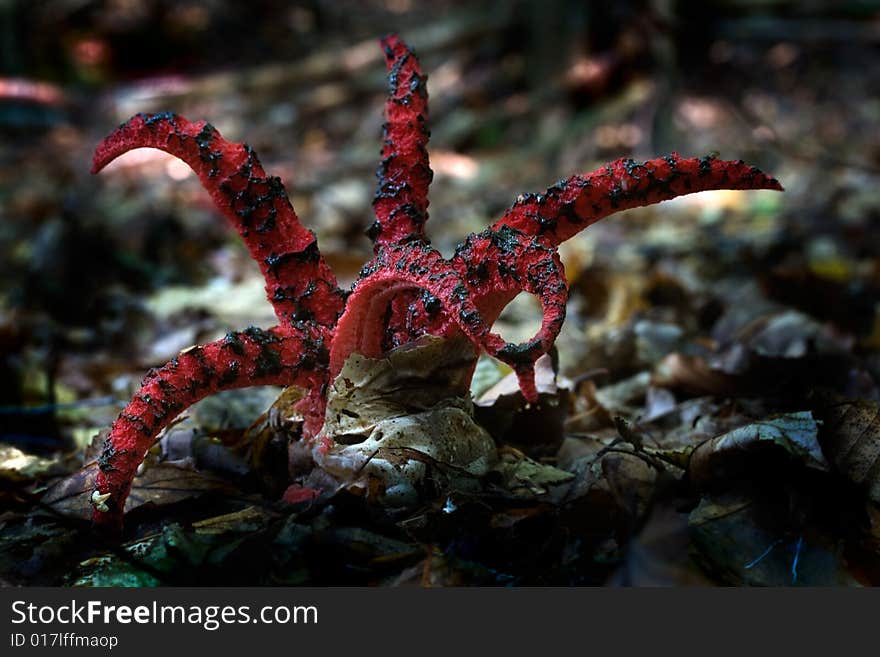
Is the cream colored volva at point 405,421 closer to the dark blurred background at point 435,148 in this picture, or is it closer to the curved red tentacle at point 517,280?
the curved red tentacle at point 517,280

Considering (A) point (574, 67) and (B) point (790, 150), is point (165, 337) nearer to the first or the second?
(A) point (574, 67)

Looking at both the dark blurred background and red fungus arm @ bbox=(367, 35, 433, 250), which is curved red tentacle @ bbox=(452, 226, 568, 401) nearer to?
red fungus arm @ bbox=(367, 35, 433, 250)

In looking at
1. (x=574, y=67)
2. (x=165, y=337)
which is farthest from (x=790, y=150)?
(x=165, y=337)

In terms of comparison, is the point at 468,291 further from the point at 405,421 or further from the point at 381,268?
the point at 405,421

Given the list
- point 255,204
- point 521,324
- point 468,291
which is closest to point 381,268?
point 468,291

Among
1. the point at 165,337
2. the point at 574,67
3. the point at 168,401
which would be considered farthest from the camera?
the point at 574,67

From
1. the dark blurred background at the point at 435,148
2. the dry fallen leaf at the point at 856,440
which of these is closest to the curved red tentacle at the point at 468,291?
the dry fallen leaf at the point at 856,440

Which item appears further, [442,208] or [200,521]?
[442,208]
